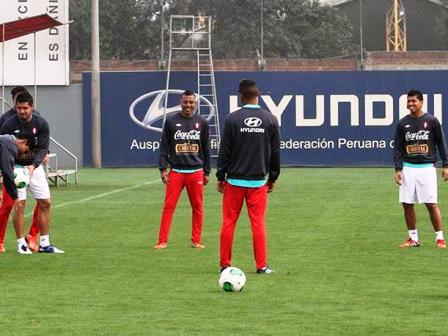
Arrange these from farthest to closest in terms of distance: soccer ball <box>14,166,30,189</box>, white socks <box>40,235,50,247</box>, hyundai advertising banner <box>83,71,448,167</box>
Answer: hyundai advertising banner <box>83,71,448,167</box>
white socks <box>40,235,50,247</box>
soccer ball <box>14,166,30,189</box>

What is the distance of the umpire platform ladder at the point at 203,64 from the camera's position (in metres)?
41.1

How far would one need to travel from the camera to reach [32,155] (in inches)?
624

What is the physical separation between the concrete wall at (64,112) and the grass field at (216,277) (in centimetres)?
1780

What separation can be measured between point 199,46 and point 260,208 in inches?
1189

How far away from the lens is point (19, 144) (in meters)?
13.2

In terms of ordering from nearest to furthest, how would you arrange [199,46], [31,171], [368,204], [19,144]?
[19,144]
[31,171]
[368,204]
[199,46]

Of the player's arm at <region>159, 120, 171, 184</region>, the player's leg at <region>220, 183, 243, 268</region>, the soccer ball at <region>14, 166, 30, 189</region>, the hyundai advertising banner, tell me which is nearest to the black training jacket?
the player's leg at <region>220, 183, 243, 268</region>

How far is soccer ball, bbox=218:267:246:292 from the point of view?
12.0m

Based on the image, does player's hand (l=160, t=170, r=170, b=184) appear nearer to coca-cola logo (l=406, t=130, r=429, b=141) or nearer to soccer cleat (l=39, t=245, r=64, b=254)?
soccer cleat (l=39, t=245, r=64, b=254)

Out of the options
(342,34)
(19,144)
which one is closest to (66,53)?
(342,34)

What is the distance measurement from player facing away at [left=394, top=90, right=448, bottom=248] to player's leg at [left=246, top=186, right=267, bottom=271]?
11.5ft

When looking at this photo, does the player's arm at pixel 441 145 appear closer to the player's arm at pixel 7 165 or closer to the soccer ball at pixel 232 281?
the soccer ball at pixel 232 281

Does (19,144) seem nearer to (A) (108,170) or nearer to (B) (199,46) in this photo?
(A) (108,170)

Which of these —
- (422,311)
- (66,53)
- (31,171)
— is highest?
(66,53)
